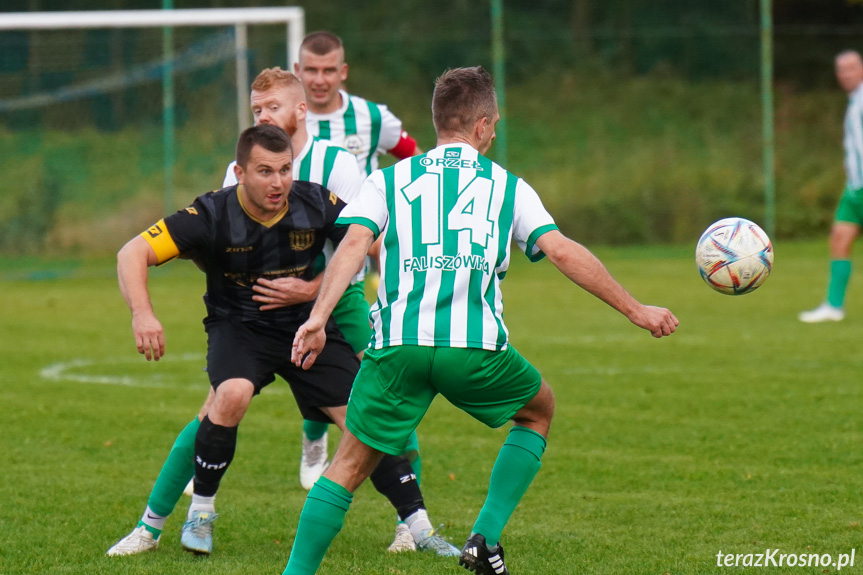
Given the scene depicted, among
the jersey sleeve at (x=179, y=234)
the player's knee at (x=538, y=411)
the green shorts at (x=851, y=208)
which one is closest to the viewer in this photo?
the player's knee at (x=538, y=411)

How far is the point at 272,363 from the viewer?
191 inches

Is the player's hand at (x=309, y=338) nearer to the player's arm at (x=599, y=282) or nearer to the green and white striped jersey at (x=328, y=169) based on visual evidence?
the player's arm at (x=599, y=282)

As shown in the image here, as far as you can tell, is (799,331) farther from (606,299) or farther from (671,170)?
(671,170)

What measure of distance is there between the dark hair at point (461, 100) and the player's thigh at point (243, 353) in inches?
47.7

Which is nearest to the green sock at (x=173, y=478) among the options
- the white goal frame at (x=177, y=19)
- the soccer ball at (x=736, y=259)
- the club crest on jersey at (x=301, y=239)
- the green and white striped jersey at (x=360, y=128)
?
the club crest on jersey at (x=301, y=239)

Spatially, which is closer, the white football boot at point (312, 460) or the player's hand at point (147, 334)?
the player's hand at point (147, 334)

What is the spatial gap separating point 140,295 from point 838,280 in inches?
343

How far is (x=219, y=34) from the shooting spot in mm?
16781

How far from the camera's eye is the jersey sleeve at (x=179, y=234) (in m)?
4.60

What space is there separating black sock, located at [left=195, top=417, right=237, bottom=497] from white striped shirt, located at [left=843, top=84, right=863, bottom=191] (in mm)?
8650

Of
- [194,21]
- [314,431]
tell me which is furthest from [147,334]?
[194,21]

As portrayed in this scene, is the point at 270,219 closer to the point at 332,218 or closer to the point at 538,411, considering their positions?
the point at 332,218

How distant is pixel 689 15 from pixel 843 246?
9.05 meters

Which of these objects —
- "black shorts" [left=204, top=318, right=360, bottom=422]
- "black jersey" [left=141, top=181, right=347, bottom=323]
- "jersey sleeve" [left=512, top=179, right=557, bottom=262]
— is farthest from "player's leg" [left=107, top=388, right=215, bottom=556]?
"jersey sleeve" [left=512, top=179, right=557, bottom=262]
